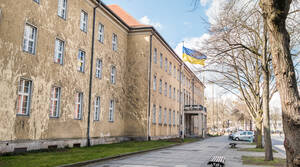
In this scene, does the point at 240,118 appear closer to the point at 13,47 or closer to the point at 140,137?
the point at 140,137

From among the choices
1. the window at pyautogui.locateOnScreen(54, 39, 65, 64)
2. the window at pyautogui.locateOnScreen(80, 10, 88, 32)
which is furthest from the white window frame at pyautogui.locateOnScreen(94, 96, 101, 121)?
the window at pyautogui.locateOnScreen(54, 39, 65, 64)

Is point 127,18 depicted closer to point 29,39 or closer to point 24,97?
point 29,39

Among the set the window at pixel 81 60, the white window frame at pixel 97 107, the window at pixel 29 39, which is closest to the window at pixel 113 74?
the white window frame at pixel 97 107

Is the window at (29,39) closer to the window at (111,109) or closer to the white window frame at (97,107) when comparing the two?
the white window frame at (97,107)

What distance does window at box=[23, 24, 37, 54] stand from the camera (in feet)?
52.4

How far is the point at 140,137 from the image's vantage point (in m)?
30.0

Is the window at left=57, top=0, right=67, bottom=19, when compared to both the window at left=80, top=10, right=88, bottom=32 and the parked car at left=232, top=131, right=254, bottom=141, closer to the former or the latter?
the window at left=80, top=10, right=88, bottom=32

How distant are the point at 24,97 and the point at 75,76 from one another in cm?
511

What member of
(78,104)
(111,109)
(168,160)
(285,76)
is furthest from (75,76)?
(285,76)

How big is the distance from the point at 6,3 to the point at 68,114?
26.2 ft

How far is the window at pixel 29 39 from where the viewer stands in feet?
52.4

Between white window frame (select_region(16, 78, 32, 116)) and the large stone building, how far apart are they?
0.17ft

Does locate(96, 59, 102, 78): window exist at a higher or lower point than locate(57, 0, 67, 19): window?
lower

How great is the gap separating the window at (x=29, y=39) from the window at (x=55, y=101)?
3.01m
